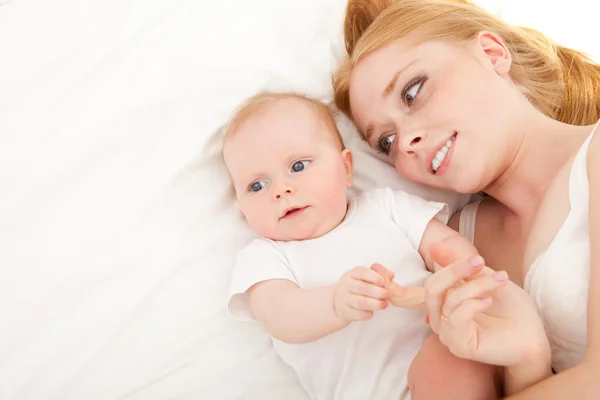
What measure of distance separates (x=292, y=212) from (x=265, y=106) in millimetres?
225

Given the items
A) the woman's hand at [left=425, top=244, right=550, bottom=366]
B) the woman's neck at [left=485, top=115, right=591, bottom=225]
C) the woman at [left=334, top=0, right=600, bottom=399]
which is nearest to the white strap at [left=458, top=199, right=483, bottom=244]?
the woman at [left=334, top=0, right=600, bottom=399]

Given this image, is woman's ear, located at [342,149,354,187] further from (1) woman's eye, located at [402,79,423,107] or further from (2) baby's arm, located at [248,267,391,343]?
(2) baby's arm, located at [248,267,391,343]

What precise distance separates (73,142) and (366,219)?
1.98 ft

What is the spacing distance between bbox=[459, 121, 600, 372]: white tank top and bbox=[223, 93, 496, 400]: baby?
188mm

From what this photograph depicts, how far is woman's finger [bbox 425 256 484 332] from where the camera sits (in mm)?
893

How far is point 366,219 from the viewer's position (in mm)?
1288

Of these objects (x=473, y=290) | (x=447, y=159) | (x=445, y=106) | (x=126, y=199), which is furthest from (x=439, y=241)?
(x=126, y=199)

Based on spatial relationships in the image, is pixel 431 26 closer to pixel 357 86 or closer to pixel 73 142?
pixel 357 86

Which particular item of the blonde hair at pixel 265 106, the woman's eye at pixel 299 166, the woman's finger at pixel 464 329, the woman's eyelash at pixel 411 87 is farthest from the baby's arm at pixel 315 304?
the woman's eyelash at pixel 411 87

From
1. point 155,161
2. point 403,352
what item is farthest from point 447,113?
point 155,161

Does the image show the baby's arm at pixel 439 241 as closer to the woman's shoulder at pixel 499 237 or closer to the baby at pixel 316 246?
the baby at pixel 316 246

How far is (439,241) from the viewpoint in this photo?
4.13 ft

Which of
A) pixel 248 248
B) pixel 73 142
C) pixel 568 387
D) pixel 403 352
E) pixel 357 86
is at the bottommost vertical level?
pixel 403 352

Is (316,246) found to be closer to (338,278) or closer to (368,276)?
(338,278)
